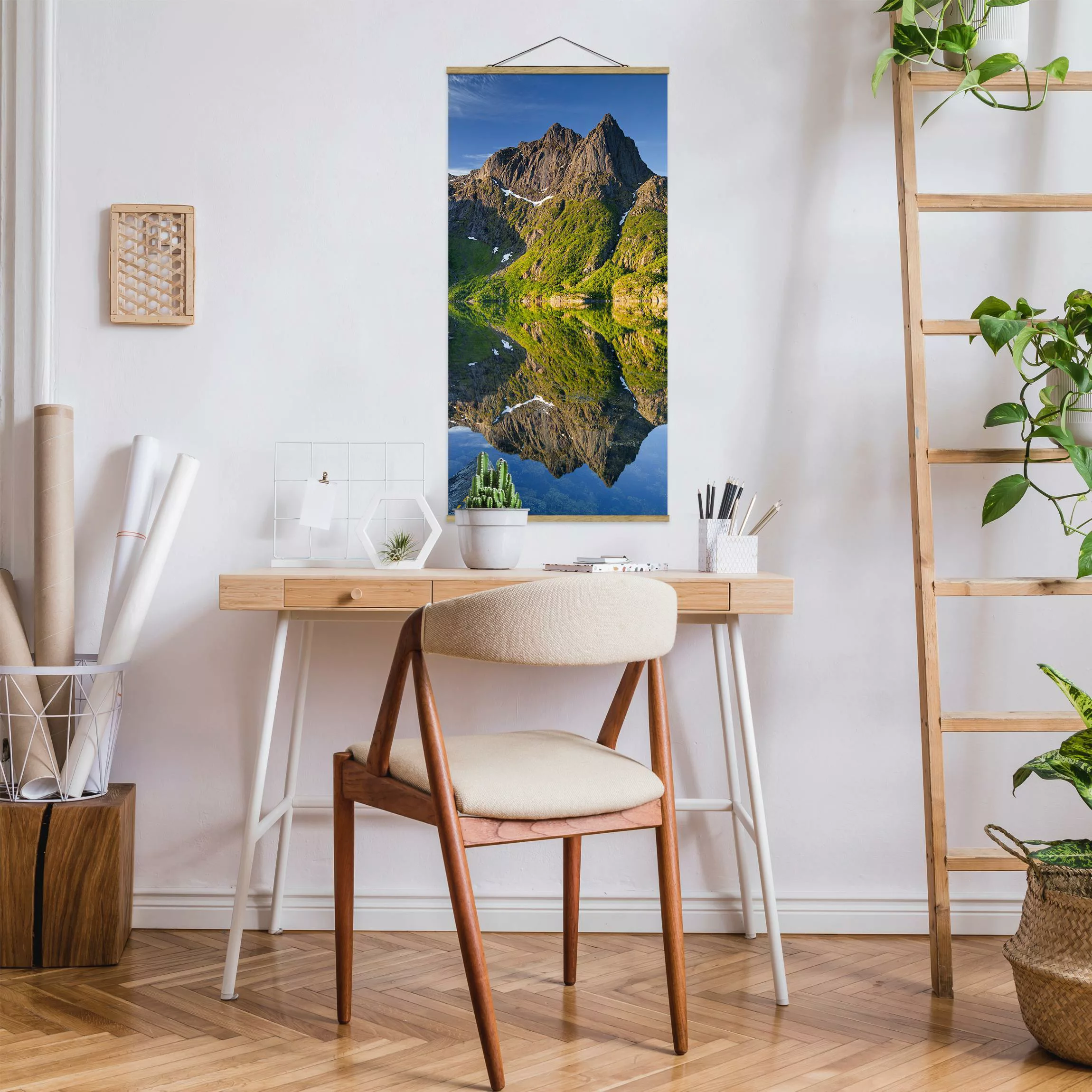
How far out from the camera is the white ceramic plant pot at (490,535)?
2.35m

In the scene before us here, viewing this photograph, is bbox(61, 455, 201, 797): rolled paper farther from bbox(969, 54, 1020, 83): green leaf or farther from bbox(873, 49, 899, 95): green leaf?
bbox(969, 54, 1020, 83): green leaf

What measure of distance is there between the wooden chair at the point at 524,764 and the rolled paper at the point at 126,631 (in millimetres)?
780

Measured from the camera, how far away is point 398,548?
2.50 meters

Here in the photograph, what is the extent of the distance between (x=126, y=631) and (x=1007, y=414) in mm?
2048

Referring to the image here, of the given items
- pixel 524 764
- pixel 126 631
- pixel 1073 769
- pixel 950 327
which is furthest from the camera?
pixel 126 631

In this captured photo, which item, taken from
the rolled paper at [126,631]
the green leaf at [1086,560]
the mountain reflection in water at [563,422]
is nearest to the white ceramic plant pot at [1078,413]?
the green leaf at [1086,560]

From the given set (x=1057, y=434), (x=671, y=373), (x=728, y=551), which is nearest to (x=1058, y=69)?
(x=1057, y=434)

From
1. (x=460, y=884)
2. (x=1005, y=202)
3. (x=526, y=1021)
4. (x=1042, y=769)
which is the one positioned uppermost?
(x=1005, y=202)

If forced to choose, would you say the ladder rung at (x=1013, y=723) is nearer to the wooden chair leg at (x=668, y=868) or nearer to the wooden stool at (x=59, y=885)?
the wooden chair leg at (x=668, y=868)

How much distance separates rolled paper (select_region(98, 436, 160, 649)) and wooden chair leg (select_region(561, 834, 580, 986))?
1.22 m

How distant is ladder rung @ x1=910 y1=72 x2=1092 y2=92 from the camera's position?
2.38 m

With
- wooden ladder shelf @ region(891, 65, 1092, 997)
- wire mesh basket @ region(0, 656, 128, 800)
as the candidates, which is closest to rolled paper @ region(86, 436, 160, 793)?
wire mesh basket @ region(0, 656, 128, 800)

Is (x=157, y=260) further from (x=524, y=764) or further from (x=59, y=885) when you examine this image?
(x=524, y=764)

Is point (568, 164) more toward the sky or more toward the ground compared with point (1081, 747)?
more toward the sky
